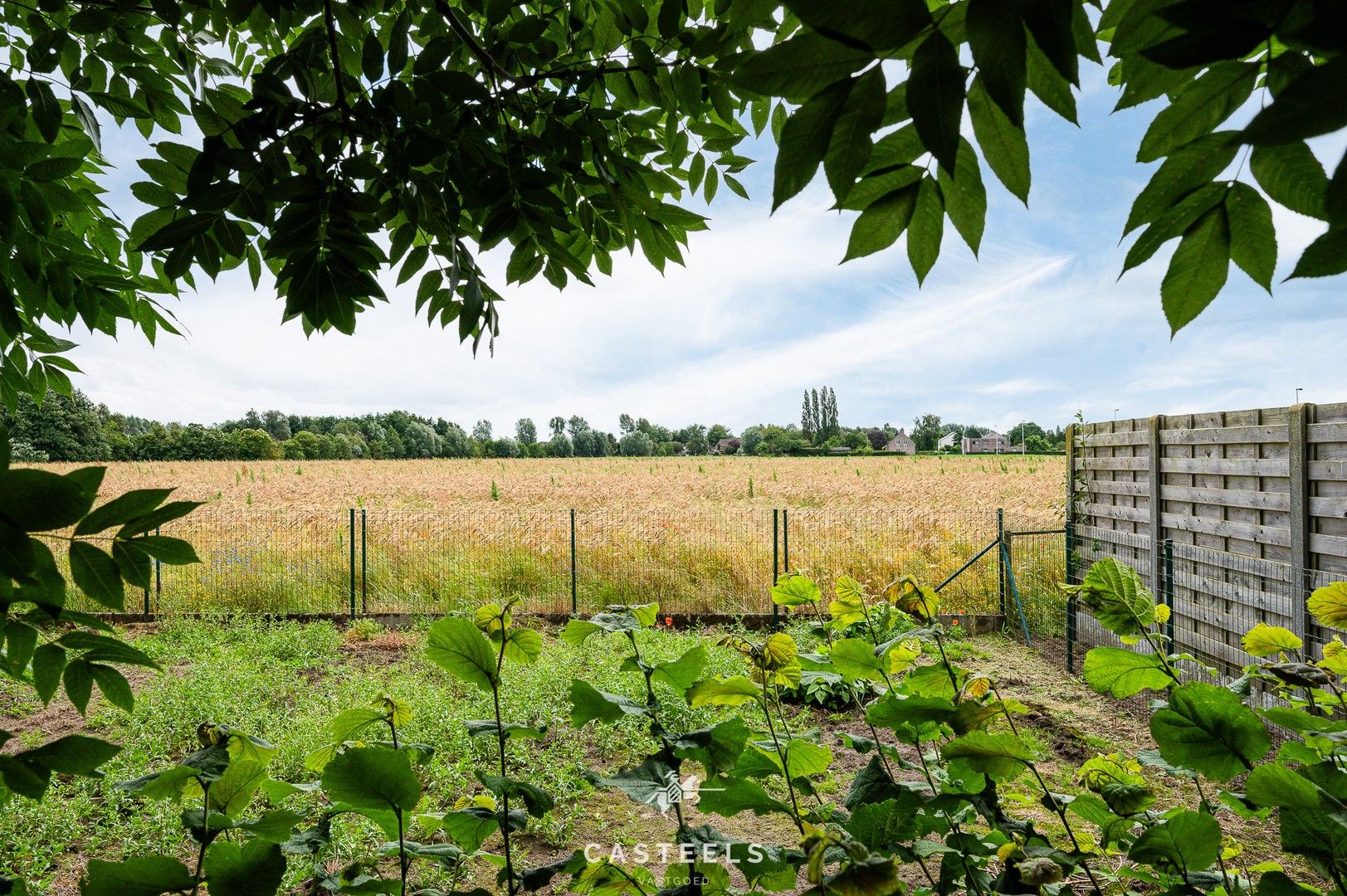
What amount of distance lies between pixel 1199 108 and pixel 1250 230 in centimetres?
12

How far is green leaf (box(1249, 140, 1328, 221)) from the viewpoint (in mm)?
528

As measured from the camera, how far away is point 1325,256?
421 mm

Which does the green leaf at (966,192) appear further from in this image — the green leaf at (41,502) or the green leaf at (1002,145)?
the green leaf at (41,502)

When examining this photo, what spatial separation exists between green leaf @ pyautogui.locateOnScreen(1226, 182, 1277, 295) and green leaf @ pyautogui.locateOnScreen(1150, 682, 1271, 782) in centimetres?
48

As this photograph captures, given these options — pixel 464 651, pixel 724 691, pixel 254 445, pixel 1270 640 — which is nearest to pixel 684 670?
pixel 724 691

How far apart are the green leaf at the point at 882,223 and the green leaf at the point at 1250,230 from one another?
264 millimetres

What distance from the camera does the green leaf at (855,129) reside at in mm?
515

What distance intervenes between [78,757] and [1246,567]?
21.5 feet

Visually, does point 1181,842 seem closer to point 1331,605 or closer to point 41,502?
point 1331,605

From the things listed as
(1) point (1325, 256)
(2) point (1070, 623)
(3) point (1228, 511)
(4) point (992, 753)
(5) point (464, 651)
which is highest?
(1) point (1325, 256)

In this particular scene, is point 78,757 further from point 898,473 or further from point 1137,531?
point 898,473

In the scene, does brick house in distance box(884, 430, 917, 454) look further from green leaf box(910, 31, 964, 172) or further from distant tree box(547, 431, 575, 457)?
green leaf box(910, 31, 964, 172)

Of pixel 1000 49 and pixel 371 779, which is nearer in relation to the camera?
pixel 1000 49

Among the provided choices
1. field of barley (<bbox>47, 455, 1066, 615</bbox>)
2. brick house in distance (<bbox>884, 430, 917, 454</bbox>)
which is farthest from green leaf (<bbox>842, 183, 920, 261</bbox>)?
brick house in distance (<bbox>884, 430, 917, 454</bbox>)
